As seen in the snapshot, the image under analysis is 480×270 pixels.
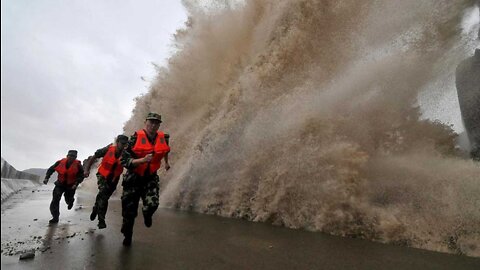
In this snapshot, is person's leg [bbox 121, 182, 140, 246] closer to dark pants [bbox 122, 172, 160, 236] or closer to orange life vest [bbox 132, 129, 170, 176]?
dark pants [bbox 122, 172, 160, 236]

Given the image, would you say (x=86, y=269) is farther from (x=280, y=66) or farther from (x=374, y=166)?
(x=280, y=66)

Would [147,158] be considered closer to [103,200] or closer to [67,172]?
[103,200]

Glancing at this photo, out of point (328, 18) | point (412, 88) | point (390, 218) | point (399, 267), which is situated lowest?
point (399, 267)

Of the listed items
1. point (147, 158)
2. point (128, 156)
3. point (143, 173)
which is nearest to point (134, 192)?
point (143, 173)

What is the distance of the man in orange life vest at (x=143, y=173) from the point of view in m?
5.18

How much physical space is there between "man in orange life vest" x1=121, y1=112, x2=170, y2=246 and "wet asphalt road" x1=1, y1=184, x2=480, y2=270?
1.37 feet

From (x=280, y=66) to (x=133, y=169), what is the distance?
642 cm

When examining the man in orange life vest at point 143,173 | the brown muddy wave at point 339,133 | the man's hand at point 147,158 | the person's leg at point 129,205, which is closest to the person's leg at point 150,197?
the man in orange life vest at point 143,173

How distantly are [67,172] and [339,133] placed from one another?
599 cm

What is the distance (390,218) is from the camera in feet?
22.9

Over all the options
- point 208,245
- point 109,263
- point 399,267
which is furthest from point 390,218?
point 109,263

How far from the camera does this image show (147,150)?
5195 mm

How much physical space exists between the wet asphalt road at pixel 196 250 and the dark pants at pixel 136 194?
426 mm

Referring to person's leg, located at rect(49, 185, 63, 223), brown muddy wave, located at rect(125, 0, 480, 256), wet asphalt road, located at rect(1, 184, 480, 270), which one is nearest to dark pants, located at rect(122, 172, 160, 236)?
wet asphalt road, located at rect(1, 184, 480, 270)
